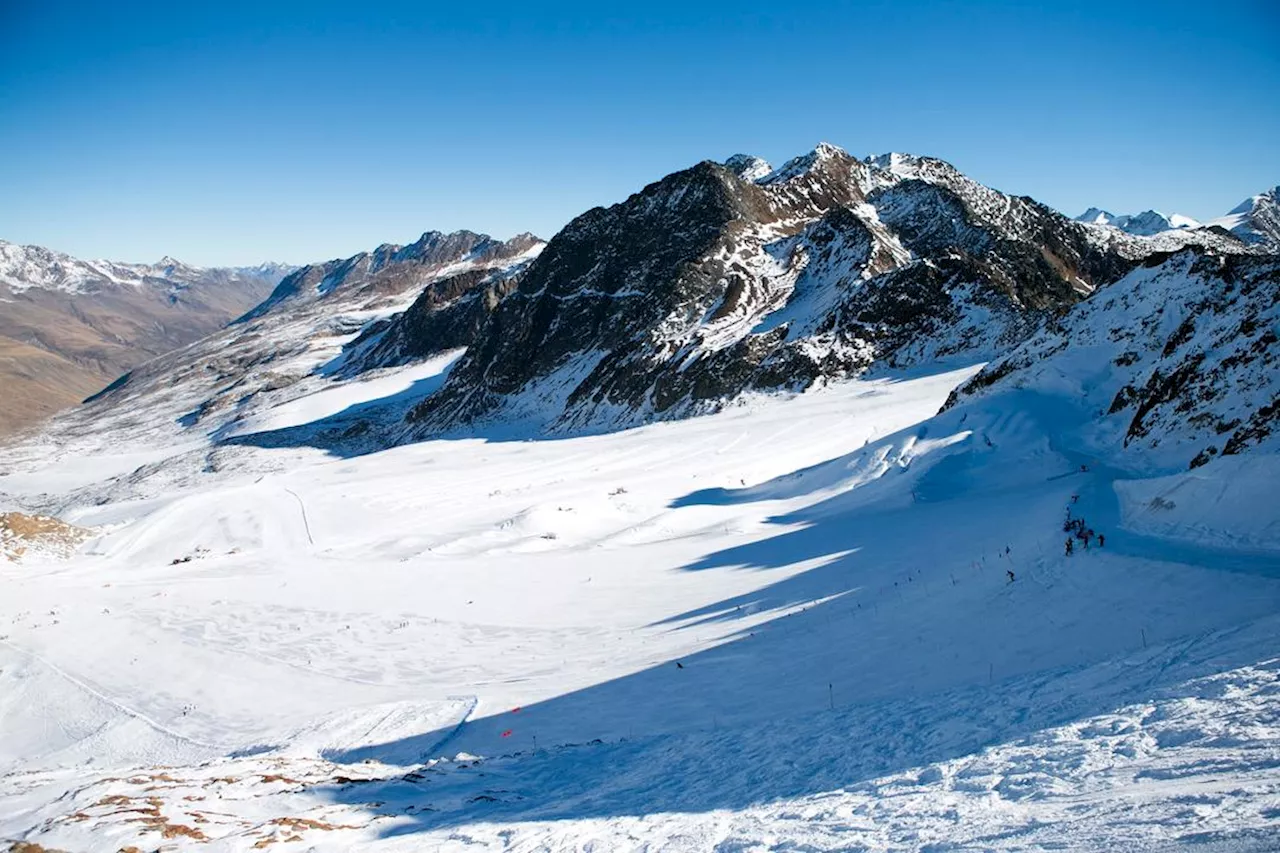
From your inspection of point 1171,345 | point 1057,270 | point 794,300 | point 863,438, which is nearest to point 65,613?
point 863,438

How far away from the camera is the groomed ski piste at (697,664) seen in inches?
249

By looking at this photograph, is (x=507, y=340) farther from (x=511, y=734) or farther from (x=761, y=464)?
(x=511, y=734)

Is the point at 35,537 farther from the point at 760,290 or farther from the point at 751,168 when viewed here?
the point at 751,168

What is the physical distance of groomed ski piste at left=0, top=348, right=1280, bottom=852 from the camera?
6.32 metres

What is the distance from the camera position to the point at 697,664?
493 inches

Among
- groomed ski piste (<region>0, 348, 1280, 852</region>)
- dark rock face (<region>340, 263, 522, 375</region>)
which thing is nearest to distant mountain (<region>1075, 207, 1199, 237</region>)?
dark rock face (<region>340, 263, 522, 375</region>)

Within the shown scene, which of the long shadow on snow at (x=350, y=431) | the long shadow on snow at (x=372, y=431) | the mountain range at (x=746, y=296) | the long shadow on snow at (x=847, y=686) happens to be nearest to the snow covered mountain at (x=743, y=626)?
the long shadow on snow at (x=847, y=686)

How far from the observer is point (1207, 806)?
4.77 meters

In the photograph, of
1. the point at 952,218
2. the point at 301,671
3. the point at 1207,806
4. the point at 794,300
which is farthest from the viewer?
the point at 952,218

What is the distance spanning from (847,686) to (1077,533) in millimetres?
5252

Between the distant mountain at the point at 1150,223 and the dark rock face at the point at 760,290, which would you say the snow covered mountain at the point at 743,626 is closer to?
the dark rock face at the point at 760,290

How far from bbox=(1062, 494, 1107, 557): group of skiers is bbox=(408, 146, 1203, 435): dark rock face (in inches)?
1267

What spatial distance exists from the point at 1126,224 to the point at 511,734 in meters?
171

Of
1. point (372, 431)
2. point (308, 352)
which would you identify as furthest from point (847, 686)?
point (308, 352)
